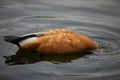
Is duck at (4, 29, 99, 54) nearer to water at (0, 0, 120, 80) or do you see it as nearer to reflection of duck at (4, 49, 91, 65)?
reflection of duck at (4, 49, 91, 65)

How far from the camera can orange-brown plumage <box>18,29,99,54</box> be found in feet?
22.9

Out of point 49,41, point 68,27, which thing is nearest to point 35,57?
point 49,41

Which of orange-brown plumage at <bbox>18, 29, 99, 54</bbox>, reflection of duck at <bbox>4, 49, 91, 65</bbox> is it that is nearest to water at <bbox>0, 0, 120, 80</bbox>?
reflection of duck at <bbox>4, 49, 91, 65</bbox>

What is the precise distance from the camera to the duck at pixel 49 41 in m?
7.00

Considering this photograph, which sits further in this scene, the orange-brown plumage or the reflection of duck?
the reflection of duck

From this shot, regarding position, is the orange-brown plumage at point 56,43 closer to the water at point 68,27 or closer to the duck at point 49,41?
the duck at point 49,41

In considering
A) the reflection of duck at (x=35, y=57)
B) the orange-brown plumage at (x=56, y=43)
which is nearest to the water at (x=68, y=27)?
the reflection of duck at (x=35, y=57)

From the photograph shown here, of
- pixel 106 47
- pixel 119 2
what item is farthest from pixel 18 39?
pixel 119 2

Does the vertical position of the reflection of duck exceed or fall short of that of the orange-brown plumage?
it falls short

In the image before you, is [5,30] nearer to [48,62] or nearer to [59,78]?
[48,62]

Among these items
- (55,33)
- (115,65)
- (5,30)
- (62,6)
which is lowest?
(115,65)

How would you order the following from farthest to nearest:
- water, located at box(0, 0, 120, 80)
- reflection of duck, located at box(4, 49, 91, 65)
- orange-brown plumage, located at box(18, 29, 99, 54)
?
reflection of duck, located at box(4, 49, 91, 65)
orange-brown plumage, located at box(18, 29, 99, 54)
water, located at box(0, 0, 120, 80)

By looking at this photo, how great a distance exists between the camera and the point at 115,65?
23.0ft

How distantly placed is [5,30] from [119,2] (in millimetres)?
3764
